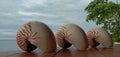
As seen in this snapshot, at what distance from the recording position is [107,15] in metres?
6.33

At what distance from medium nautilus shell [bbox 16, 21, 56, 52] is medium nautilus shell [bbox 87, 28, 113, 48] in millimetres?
746

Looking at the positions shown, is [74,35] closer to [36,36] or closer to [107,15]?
[36,36]

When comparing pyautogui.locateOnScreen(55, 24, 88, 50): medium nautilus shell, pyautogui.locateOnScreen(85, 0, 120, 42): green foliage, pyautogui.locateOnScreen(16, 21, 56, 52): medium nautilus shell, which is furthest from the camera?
pyautogui.locateOnScreen(85, 0, 120, 42): green foliage

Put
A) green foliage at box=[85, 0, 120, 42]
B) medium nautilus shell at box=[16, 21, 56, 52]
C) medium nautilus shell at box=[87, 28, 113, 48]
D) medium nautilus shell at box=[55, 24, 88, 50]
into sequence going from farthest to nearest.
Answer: green foliage at box=[85, 0, 120, 42], medium nautilus shell at box=[87, 28, 113, 48], medium nautilus shell at box=[55, 24, 88, 50], medium nautilus shell at box=[16, 21, 56, 52]

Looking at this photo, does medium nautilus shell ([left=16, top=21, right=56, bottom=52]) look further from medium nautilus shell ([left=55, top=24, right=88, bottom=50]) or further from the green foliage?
the green foliage

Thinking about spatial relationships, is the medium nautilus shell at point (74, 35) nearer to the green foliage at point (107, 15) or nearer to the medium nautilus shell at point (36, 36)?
the medium nautilus shell at point (36, 36)

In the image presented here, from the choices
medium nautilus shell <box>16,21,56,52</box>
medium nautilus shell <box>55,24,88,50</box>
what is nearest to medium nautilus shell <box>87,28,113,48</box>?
medium nautilus shell <box>55,24,88,50</box>

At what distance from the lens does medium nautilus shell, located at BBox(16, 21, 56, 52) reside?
1678 millimetres

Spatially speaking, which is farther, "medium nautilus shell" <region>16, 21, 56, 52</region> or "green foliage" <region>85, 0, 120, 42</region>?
"green foliage" <region>85, 0, 120, 42</region>

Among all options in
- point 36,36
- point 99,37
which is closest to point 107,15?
point 99,37

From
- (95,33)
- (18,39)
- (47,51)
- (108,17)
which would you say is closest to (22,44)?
(18,39)

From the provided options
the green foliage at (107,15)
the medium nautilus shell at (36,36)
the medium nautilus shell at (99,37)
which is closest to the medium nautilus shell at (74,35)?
the medium nautilus shell at (36,36)

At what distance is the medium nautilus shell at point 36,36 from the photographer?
66.1 inches

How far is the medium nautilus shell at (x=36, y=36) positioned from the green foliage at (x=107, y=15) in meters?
4.62
